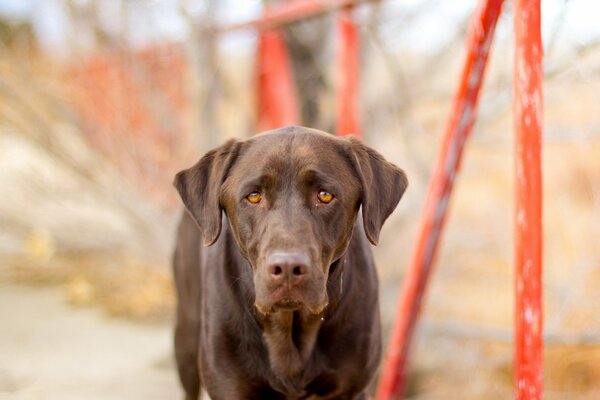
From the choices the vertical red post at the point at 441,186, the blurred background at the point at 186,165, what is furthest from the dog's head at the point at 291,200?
the blurred background at the point at 186,165

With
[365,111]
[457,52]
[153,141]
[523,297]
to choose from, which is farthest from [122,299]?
[523,297]

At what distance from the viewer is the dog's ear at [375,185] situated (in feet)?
8.30

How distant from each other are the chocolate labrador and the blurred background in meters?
1.49

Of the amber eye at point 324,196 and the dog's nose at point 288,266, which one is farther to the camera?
the amber eye at point 324,196

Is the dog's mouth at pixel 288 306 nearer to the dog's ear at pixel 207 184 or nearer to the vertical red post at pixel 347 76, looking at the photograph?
the dog's ear at pixel 207 184

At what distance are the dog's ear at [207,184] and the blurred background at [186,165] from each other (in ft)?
5.67

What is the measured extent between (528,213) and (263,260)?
2.71 ft

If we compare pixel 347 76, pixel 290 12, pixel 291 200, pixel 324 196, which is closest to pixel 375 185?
pixel 324 196

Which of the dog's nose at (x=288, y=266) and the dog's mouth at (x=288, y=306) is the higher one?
the dog's nose at (x=288, y=266)

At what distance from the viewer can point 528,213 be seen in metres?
2.25

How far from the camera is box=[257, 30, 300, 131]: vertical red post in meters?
5.52

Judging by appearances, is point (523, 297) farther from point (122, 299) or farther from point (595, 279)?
point (122, 299)

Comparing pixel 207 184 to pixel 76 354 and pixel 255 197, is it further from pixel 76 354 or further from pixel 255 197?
pixel 76 354

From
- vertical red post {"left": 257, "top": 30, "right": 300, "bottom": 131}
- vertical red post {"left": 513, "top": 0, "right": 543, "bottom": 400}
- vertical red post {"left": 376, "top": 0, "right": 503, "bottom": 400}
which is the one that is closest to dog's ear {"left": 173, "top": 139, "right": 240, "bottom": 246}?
vertical red post {"left": 376, "top": 0, "right": 503, "bottom": 400}
